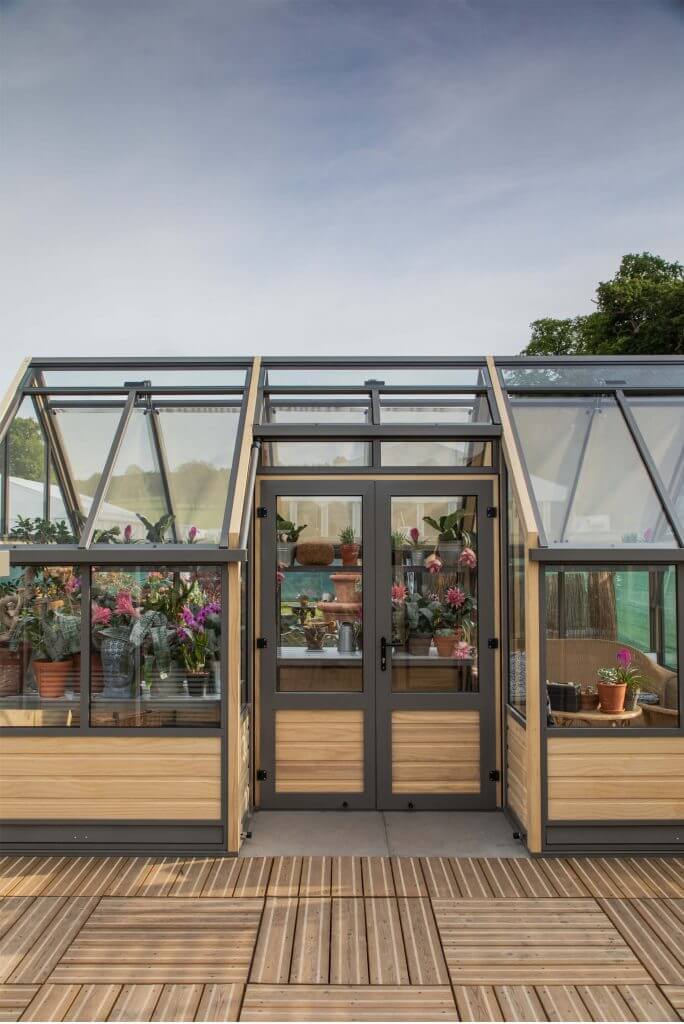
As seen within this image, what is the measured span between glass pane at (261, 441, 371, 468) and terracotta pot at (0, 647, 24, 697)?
6.88 ft

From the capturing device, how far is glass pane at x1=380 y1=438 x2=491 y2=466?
493 cm

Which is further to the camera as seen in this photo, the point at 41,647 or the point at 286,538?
the point at 286,538

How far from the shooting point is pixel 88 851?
4121 millimetres

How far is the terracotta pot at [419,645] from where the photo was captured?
4.86 metres

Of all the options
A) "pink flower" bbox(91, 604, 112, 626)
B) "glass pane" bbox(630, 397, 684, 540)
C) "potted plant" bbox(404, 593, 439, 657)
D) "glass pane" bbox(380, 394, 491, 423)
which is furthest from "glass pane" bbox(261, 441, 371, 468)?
"glass pane" bbox(630, 397, 684, 540)

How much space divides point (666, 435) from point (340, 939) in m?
3.89

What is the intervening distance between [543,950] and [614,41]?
3.56 metres

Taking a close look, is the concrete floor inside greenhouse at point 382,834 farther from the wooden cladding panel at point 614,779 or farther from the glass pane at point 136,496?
the glass pane at point 136,496

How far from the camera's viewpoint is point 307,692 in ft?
15.8

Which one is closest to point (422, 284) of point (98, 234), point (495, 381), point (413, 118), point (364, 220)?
point (364, 220)

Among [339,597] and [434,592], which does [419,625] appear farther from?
[339,597]

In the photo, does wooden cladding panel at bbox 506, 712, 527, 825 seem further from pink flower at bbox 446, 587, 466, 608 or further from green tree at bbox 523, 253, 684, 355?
green tree at bbox 523, 253, 684, 355

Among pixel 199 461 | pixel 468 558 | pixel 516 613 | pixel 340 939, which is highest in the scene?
pixel 199 461

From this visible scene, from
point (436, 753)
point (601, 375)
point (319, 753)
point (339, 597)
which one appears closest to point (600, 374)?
point (601, 375)
